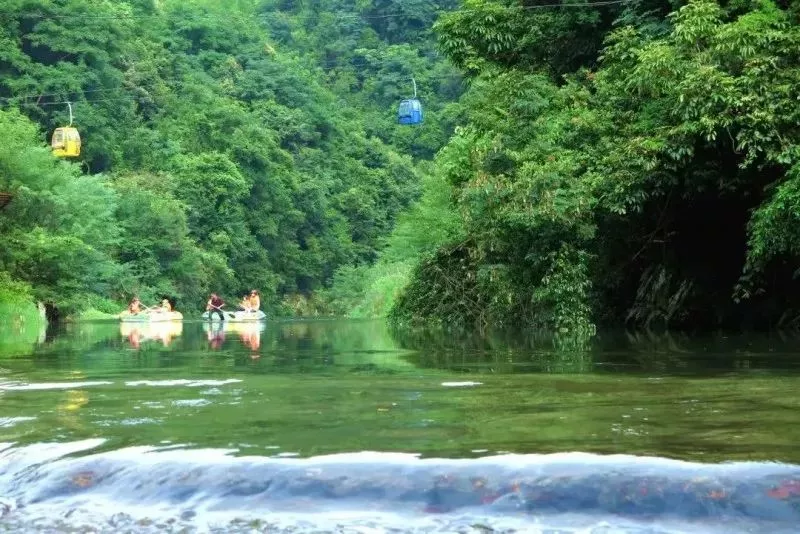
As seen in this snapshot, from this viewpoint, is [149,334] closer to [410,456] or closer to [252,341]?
[252,341]

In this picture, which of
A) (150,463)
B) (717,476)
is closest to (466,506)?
(717,476)

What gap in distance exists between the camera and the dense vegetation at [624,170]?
51.9ft

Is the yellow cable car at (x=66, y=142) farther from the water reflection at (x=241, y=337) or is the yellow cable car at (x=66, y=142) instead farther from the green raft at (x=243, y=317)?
the water reflection at (x=241, y=337)

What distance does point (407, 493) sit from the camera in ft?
15.6

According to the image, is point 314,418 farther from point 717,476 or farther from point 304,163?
point 304,163

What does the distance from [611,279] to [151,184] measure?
5382 cm

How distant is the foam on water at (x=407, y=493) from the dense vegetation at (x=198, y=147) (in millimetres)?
34761

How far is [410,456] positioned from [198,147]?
7857 centimetres

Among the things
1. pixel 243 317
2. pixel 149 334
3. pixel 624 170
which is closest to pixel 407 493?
pixel 624 170

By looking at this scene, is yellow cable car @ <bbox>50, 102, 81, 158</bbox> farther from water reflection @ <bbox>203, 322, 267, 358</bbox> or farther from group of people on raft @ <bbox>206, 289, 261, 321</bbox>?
water reflection @ <bbox>203, 322, 267, 358</bbox>

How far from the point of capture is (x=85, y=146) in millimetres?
72375

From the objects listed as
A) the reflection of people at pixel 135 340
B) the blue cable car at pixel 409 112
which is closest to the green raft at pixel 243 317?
the blue cable car at pixel 409 112

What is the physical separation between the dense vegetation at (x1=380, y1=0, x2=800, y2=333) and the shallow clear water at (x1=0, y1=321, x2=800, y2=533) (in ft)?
25.0

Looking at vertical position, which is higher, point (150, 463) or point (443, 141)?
point (443, 141)
